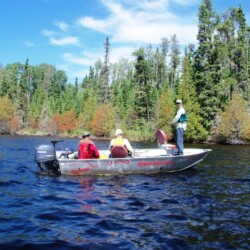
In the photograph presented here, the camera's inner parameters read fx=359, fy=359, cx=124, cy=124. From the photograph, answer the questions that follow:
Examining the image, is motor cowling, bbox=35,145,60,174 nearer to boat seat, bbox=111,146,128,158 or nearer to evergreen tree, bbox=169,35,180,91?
boat seat, bbox=111,146,128,158

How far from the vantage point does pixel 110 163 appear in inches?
570

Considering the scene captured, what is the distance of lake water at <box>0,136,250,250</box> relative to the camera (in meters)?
6.63


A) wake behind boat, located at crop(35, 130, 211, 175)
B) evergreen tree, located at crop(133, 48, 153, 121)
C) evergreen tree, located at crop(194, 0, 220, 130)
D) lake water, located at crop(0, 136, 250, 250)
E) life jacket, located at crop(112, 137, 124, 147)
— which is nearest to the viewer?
lake water, located at crop(0, 136, 250, 250)

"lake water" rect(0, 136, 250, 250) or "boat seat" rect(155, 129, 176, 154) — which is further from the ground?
"boat seat" rect(155, 129, 176, 154)

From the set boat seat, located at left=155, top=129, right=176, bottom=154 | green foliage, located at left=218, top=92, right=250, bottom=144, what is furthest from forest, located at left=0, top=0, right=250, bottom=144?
boat seat, located at left=155, top=129, right=176, bottom=154

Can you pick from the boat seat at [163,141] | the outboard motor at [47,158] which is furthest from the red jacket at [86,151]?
the boat seat at [163,141]

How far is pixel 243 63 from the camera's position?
63.4 meters

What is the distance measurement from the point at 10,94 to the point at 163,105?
43.4m

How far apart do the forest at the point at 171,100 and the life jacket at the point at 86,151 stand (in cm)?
3517

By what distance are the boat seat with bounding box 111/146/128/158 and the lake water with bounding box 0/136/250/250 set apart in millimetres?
962

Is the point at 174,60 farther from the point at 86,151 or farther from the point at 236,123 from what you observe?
the point at 86,151

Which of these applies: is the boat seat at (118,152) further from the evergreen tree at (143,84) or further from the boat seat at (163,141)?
the evergreen tree at (143,84)

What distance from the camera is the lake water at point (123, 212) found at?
6.63 m

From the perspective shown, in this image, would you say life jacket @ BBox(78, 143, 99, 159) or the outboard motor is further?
life jacket @ BBox(78, 143, 99, 159)
